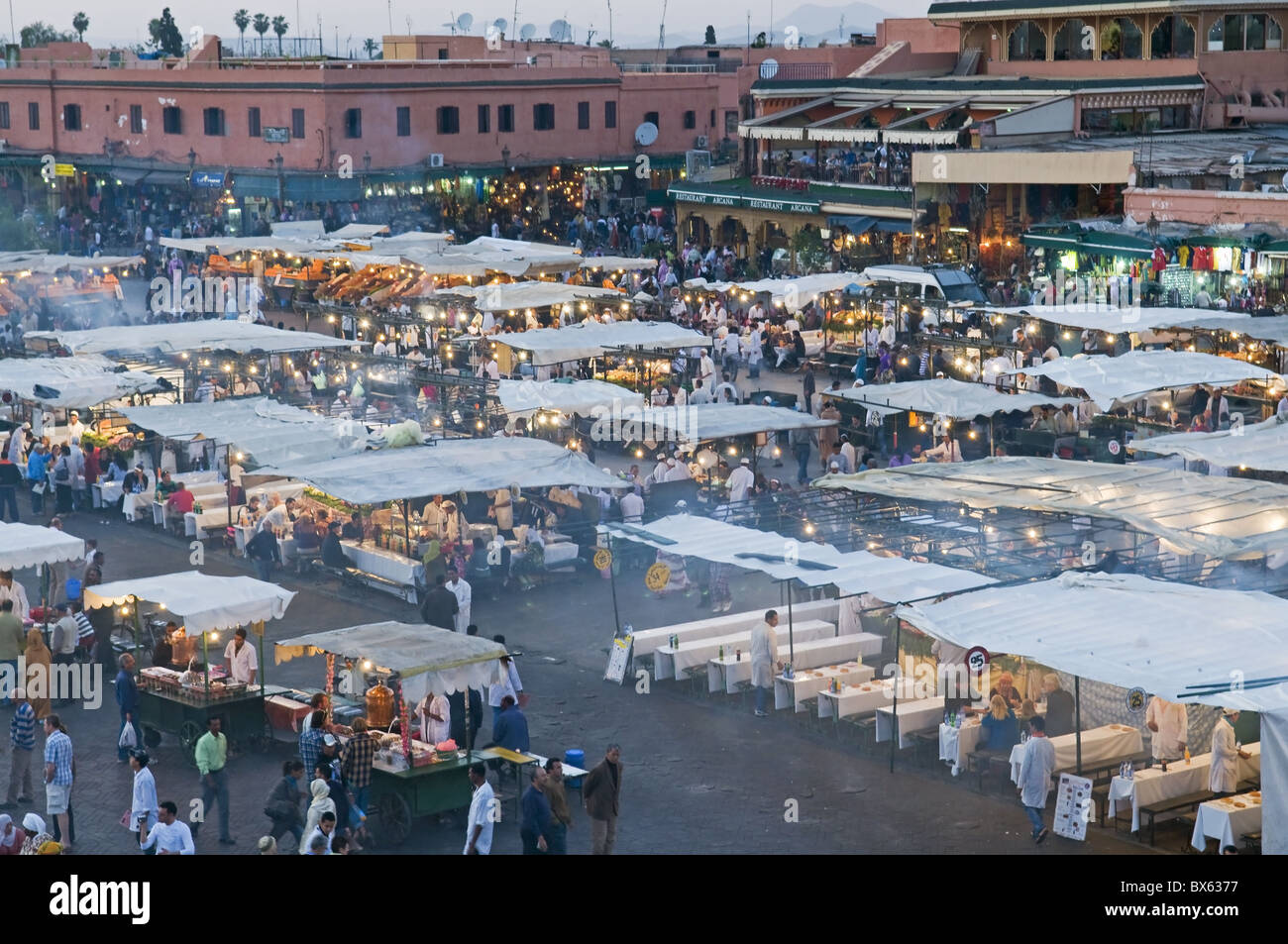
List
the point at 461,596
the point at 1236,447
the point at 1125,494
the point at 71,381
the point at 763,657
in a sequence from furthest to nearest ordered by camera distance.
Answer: the point at 71,381 → the point at 1236,447 → the point at 461,596 → the point at 1125,494 → the point at 763,657

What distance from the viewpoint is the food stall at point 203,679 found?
693 inches

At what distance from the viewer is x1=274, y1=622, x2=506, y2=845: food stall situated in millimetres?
15633

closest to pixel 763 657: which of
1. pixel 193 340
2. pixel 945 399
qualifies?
pixel 945 399

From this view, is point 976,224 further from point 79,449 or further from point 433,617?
point 433,617

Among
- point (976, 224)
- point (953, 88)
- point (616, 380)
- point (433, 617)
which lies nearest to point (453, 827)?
point (433, 617)

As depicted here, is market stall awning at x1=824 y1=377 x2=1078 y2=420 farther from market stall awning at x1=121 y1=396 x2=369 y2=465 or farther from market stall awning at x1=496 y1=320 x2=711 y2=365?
market stall awning at x1=121 y1=396 x2=369 y2=465

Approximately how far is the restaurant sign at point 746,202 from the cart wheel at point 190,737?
35407mm

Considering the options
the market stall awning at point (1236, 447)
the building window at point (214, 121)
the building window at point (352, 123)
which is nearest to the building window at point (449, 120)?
the building window at point (352, 123)

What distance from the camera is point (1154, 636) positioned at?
1532cm

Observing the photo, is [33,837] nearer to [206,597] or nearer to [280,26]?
[206,597]

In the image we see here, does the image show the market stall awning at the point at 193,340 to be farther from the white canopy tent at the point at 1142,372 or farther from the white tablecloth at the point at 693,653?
the white tablecloth at the point at 693,653

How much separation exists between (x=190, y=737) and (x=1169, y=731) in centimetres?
872

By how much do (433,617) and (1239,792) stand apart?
8.72 meters

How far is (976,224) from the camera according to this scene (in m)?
46.2
